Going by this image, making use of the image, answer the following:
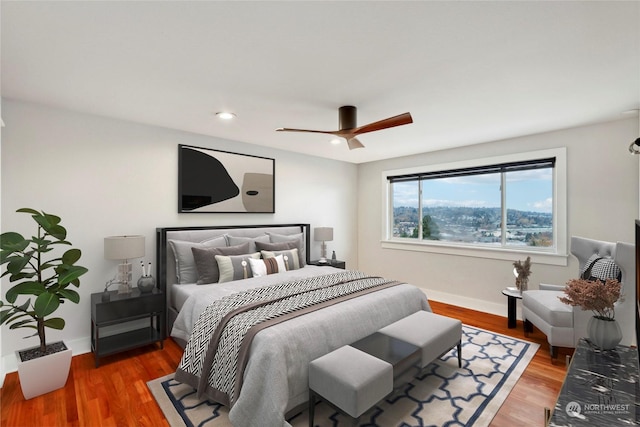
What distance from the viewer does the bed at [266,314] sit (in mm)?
1872

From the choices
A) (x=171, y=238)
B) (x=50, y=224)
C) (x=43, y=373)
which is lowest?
(x=43, y=373)

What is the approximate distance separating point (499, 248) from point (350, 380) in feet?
11.4

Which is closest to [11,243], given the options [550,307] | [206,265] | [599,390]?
[206,265]

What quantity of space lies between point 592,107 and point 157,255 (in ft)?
15.8

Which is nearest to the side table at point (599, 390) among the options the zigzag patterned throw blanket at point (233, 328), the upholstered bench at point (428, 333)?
the upholstered bench at point (428, 333)

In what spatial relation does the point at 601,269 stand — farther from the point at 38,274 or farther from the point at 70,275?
the point at 38,274

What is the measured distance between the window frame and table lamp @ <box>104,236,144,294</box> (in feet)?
13.2

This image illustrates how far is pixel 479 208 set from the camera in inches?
182

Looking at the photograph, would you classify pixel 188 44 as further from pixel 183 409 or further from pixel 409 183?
pixel 409 183

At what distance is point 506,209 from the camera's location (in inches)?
170

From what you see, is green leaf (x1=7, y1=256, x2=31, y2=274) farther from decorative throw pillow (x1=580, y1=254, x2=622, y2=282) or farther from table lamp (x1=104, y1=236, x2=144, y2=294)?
decorative throw pillow (x1=580, y1=254, x2=622, y2=282)

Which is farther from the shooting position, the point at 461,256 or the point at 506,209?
the point at 461,256

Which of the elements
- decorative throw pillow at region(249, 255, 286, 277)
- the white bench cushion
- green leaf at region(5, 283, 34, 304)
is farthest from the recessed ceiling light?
the white bench cushion

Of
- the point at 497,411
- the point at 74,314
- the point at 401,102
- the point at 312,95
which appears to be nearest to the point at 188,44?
the point at 312,95
